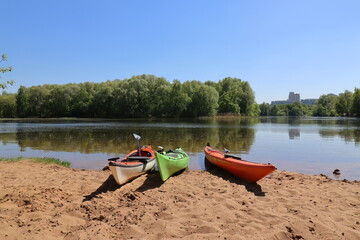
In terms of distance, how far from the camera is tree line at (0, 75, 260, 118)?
271 feet

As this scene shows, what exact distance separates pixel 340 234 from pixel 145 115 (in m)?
80.9

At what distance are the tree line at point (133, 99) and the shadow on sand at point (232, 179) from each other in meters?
70.8

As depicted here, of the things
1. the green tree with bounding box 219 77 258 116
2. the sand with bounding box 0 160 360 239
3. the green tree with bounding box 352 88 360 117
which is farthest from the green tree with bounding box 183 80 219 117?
the sand with bounding box 0 160 360 239

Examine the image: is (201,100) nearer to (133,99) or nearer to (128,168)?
(133,99)

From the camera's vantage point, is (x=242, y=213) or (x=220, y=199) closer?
(x=242, y=213)

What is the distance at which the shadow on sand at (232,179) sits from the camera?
7.95 metres

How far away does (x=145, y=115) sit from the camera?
8462cm

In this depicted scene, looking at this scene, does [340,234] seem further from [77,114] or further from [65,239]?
[77,114]

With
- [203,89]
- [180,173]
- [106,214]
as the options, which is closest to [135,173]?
[180,173]

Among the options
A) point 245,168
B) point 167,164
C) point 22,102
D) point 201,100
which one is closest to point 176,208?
point 167,164

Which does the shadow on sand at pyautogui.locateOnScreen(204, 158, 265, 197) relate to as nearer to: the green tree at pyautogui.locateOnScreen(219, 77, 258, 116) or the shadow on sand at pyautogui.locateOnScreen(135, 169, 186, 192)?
the shadow on sand at pyautogui.locateOnScreen(135, 169, 186, 192)

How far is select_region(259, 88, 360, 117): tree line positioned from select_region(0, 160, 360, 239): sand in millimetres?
104291

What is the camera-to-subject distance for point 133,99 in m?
81.1

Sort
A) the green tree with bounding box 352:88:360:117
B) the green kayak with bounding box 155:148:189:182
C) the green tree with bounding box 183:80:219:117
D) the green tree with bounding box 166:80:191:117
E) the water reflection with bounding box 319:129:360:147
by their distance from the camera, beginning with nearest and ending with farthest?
the green kayak with bounding box 155:148:189:182
the water reflection with bounding box 319:129:360:147
the green tree with bounding box 166:80:191:117
the green tree with bounding box 183:80:219:117
the green tree with bounding box 352:88:360:117
